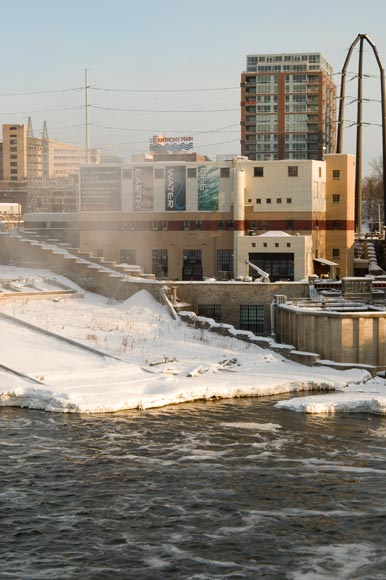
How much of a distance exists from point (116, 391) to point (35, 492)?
1499cm

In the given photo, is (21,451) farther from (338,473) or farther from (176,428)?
(338,473)

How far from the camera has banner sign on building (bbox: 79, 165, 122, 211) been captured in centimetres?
8300

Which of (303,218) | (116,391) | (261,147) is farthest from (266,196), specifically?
(261,147)

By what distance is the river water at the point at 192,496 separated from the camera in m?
25.7

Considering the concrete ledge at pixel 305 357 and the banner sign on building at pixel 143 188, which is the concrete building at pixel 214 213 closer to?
the banner sign on building at pixel 143 188

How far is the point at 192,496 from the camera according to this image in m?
31.3

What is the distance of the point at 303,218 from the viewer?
264 feet

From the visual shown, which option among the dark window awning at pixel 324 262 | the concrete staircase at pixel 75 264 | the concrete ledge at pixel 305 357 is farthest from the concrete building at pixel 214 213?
the concrete ledge at pixel 305 357

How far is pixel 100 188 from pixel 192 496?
182 feet

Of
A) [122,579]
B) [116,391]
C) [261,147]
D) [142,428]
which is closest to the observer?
[122,579]

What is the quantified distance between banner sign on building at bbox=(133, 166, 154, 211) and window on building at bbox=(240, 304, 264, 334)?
2030 cm

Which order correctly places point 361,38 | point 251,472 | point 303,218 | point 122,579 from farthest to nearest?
1. point 361,38
2. point 303,218
3. point 251,472
4. point 122,579

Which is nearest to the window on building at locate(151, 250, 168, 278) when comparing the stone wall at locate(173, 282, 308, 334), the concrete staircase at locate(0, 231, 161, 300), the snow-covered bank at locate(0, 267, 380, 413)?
the concrete staircase at locate(0, 231, 161, 300)

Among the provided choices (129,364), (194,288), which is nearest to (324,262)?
(194,288)
